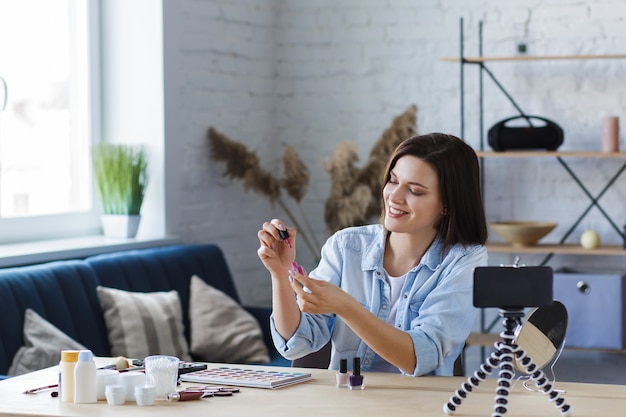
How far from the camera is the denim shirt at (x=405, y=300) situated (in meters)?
2.46

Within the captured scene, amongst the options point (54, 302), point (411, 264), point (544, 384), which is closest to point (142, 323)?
point (54, 302)

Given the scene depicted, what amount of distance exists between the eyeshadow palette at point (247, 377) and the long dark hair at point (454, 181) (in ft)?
1.79

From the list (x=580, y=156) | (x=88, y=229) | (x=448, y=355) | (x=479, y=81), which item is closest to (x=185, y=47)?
(x=88, y=229)

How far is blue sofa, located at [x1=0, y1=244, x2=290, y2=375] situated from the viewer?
3.45 metres

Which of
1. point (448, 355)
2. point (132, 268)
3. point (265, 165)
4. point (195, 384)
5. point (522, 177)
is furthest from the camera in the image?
point (265, 165)

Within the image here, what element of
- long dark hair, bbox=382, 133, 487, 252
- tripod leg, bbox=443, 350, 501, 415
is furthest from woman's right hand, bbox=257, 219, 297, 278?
tripod leg, bbox=443, 350, 501, 415

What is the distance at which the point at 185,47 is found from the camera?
470 cm

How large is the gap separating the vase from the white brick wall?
0.92 ft

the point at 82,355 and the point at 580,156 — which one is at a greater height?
the point at 580,156

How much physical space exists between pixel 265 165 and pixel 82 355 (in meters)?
3.33

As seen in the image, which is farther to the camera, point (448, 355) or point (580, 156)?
point (580, 156)

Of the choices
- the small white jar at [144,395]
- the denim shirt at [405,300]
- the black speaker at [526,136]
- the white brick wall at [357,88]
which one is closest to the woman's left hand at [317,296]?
the denim shirt at [405,300]

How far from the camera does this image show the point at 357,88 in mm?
5297

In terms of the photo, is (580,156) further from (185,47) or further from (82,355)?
(82,355)
